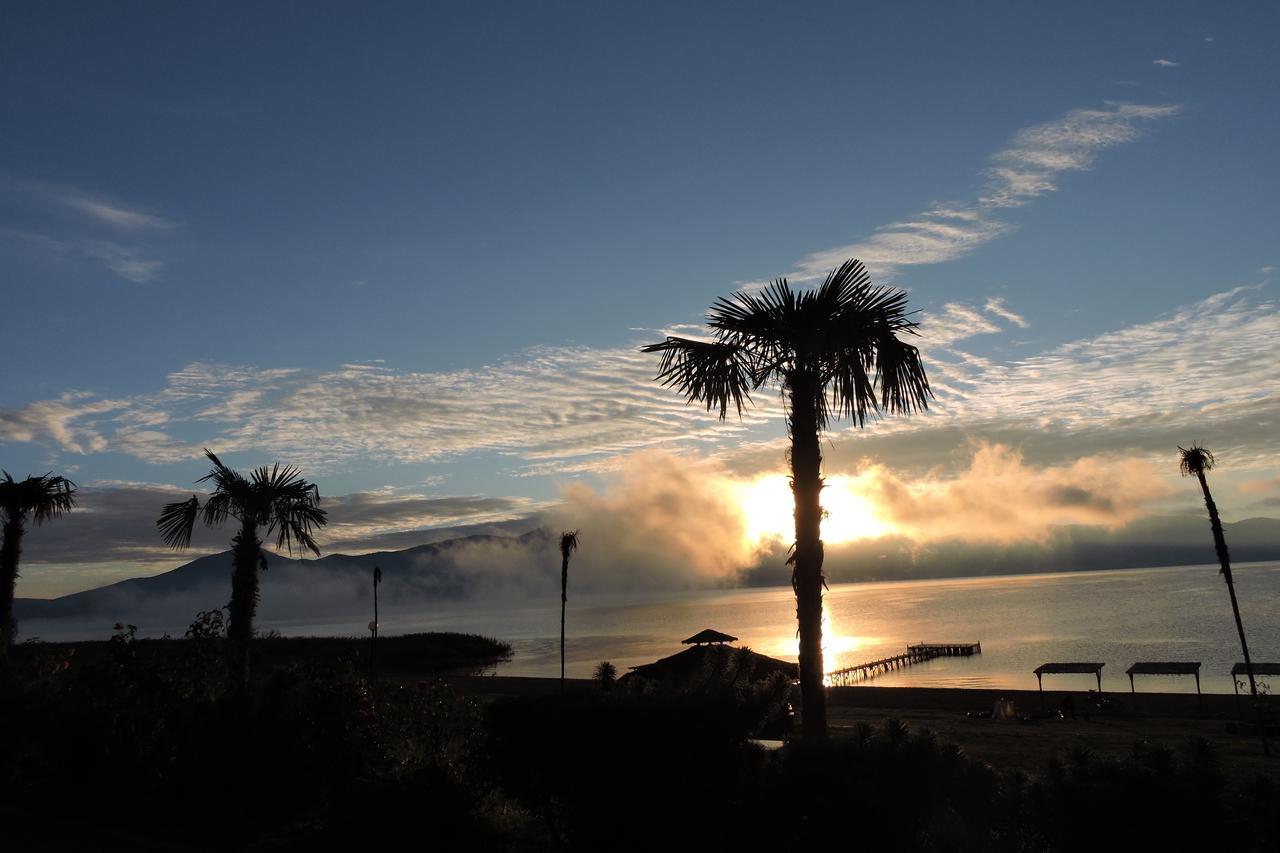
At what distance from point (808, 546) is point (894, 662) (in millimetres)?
83397

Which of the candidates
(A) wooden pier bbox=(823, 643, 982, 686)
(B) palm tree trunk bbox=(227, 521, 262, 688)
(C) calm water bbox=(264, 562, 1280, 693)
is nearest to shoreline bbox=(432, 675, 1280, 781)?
(B) palm tree trunk bbox=(227, 521, 262, 688)

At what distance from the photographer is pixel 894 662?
288ft

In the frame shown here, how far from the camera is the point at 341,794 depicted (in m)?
11.4

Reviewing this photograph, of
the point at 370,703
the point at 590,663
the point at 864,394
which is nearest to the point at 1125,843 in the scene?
the point at 864,394

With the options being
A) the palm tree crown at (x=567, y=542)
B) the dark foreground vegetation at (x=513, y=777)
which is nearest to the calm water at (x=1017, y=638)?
the palm tree crown at (x=567, y=542)

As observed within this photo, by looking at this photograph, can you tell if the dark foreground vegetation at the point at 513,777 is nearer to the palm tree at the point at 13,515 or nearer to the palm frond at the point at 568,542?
the palm tree at the point at 13,515

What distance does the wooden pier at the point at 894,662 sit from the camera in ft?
242

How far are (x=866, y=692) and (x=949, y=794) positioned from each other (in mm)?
41425

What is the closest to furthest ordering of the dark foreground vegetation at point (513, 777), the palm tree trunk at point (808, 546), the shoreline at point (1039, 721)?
the dark foreground vegetation at point (513, 777) → the palm tree trunk at point (808, 546) → the shoreline at point (1039, 721)

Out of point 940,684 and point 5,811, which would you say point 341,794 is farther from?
point 940,684

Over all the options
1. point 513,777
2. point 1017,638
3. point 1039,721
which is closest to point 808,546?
point 513,777

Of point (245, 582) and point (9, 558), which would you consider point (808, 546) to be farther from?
point (9, 558)

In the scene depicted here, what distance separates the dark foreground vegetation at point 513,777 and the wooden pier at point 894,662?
60350 millimetres

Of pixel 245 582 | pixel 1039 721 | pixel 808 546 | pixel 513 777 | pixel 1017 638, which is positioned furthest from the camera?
pixel 1017 638
